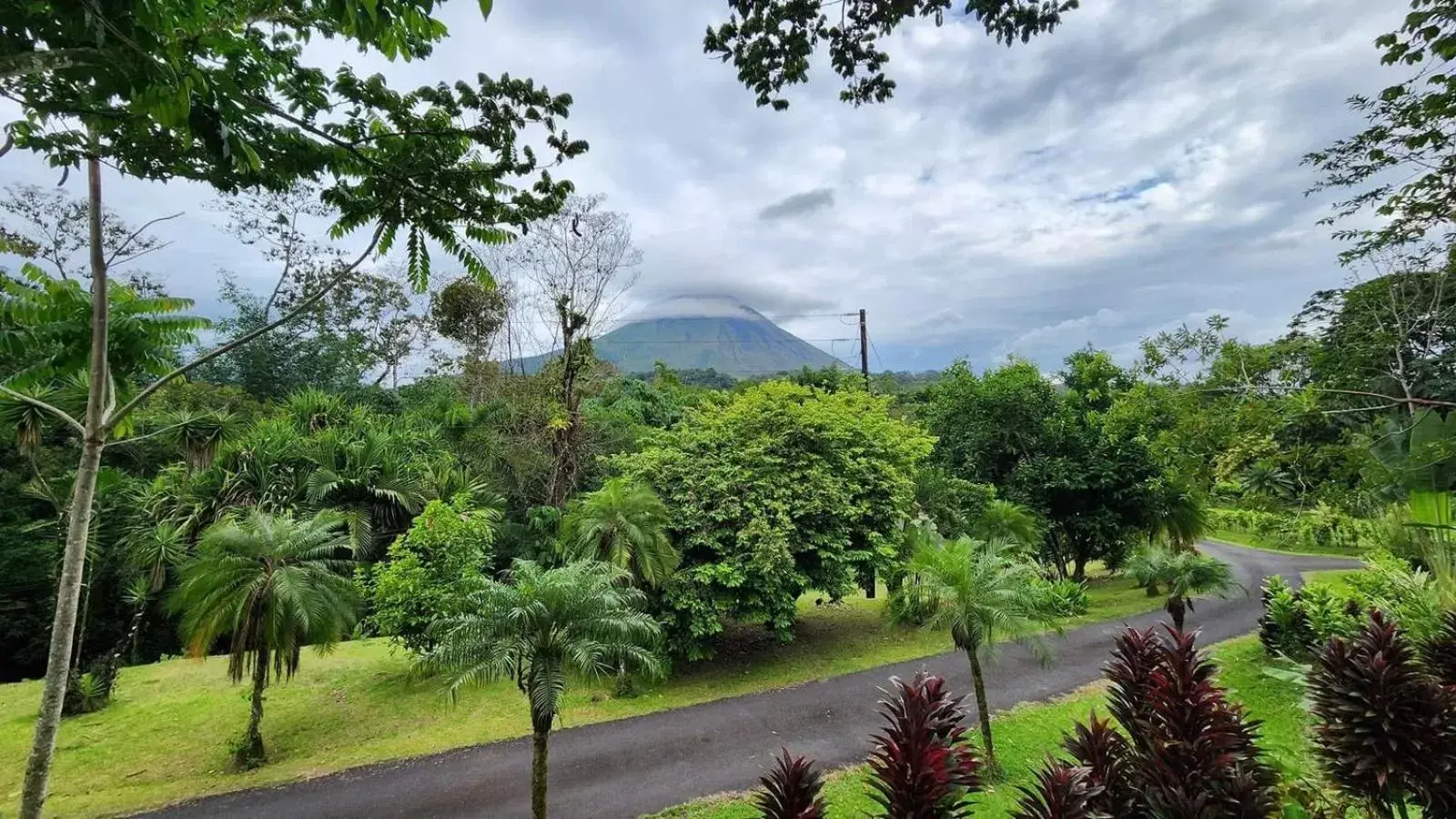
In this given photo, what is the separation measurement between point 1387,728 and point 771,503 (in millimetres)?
8406

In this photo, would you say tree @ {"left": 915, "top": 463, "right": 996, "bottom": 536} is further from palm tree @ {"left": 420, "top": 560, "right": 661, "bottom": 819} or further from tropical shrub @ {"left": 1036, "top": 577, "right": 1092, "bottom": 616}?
palm tree @ {"left": 420, "top": 560, "right": 661, "bottom": 819}

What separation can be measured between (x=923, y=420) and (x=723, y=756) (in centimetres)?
1601

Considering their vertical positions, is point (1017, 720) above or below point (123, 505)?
below

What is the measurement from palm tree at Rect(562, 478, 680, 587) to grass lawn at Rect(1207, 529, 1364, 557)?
988 inches

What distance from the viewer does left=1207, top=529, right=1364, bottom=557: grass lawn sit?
1013 inches

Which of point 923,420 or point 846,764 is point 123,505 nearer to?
point 846,764

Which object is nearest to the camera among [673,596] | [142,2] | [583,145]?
[142,2]

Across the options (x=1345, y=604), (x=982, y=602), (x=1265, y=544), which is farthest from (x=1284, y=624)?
(x=1265, y=544)

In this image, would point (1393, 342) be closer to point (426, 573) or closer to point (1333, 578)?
point (1333, 578)

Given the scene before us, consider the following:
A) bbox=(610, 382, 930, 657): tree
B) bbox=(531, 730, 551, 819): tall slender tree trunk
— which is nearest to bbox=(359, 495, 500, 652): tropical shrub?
bbox=(610, 382, 930, 657): tree

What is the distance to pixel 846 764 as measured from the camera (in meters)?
7.99

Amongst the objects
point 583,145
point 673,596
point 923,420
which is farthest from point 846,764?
point 923,420

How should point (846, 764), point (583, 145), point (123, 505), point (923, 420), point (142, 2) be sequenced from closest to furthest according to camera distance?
point (142, 2) < point (583, 145) < point (846, 764) < point (123, 505) < point (923, 420)

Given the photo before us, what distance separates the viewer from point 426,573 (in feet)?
33.2
